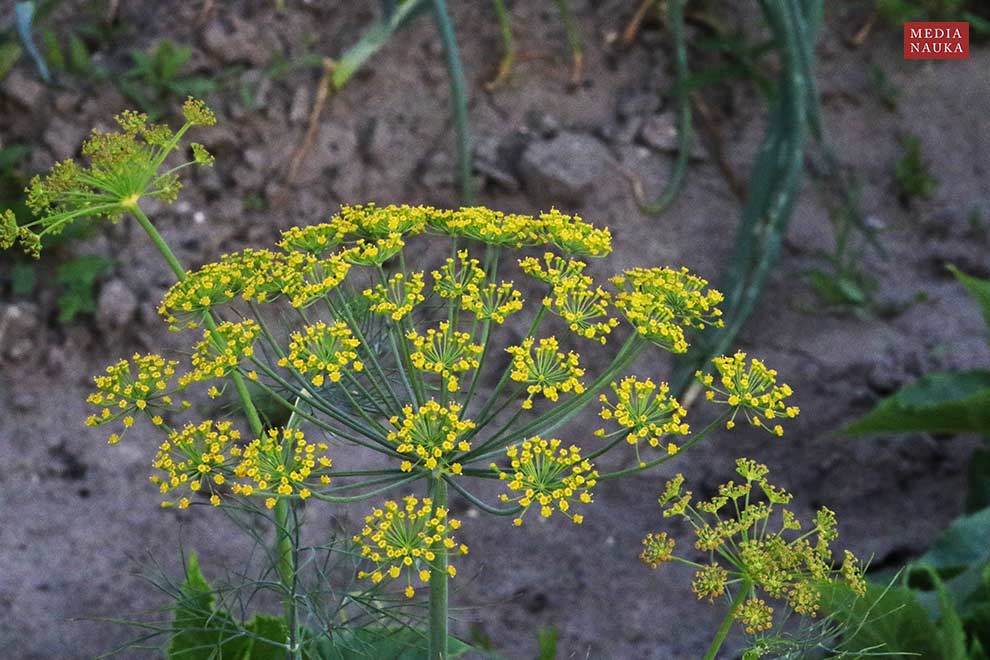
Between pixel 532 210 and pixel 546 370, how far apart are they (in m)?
2.71

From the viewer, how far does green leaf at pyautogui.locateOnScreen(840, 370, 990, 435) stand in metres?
3.37

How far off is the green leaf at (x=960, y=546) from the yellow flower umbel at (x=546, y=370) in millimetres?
1764

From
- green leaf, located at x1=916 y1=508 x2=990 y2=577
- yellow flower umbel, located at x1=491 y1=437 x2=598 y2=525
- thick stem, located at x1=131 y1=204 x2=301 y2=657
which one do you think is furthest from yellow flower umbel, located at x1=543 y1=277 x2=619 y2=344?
green leaf, located at x1=916 y1=508 x2=990 y2=577

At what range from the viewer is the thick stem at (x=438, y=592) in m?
1.65

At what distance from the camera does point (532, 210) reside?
171 inches

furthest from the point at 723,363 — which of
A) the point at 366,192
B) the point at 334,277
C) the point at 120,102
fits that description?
the point at 120,102

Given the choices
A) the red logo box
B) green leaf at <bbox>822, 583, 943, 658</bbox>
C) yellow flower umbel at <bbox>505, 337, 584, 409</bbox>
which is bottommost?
green leaf at <bbox>822, 583, 943, 658</bbox>

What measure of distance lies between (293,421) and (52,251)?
2.55m

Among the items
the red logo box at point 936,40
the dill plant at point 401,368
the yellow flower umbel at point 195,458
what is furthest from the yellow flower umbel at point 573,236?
the red logo box at point 936,40

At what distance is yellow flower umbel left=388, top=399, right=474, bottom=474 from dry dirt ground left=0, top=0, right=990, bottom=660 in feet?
6.08

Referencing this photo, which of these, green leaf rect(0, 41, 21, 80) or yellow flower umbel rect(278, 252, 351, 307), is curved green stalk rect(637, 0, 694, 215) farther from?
yellow flower umbel rect(278, 252, 351, 307)

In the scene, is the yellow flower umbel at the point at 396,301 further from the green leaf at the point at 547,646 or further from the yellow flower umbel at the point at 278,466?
the green leaf at the point at 547,646

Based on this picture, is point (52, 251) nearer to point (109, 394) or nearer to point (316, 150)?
point (316, 150)

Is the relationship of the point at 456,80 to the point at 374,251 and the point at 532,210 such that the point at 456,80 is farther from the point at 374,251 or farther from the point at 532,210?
the point at 374,251
